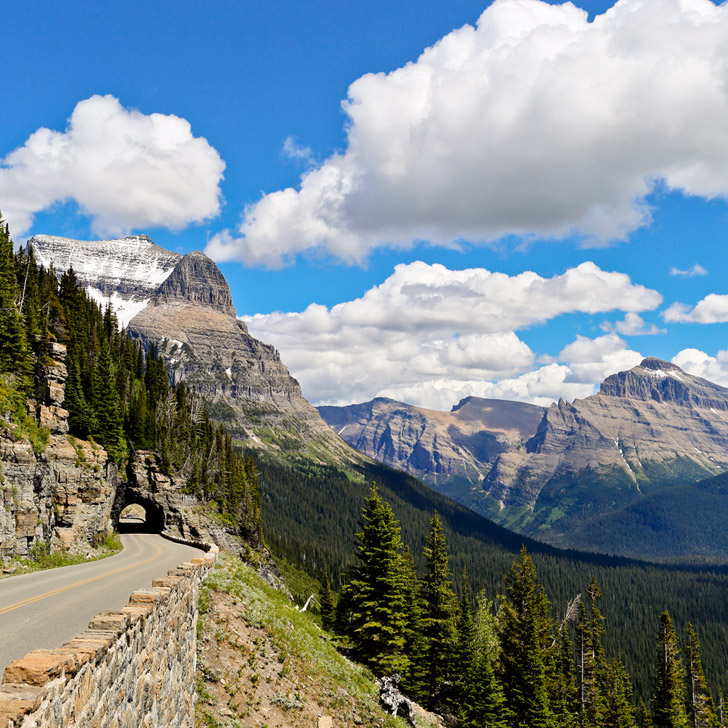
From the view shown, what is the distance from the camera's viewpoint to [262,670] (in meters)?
21.5

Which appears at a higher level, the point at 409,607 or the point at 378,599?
the point at 378,599

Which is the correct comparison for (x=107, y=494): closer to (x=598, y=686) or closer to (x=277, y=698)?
(x=277, y=698)

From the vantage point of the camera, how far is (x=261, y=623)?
79.2 feet

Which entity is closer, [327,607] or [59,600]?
[59,600]

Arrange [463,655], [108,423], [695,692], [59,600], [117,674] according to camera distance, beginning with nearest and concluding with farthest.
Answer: [117,674], [59,600], [463,655], [108,423], [695,692]

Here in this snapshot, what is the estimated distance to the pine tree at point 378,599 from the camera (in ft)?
124

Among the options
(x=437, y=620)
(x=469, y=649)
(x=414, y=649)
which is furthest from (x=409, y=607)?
(x=469, y=649)

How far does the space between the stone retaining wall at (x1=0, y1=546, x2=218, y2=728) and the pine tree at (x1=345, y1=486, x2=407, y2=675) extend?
79.6 feet

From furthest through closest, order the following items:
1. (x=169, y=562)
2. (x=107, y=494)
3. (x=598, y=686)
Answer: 1. (x=598, y=686)
2. (x=107, y=494)
3. (x=169, y=562)

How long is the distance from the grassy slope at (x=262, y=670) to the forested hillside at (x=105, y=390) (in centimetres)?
2300

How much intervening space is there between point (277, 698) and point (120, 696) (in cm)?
1394

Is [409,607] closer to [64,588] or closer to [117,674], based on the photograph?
[64,588]

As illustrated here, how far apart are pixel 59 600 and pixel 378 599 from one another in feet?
85.5

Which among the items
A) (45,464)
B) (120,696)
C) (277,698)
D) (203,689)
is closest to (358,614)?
(277,698)
